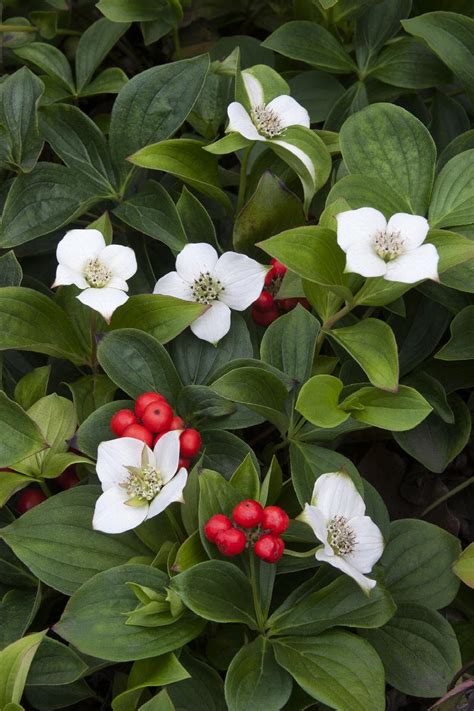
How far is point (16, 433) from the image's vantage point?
1.71 meters

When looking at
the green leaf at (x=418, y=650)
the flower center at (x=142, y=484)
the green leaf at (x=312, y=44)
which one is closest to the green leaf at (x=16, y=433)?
the flower center at (x=142, y=484)

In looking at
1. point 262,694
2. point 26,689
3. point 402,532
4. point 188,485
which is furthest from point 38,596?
point 402,532

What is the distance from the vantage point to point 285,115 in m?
2.03

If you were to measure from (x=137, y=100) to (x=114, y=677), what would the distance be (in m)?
1.38

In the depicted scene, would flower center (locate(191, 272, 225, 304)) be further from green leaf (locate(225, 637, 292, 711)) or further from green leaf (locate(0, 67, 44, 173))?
green leaf (locate(225, 637, 292, 711))

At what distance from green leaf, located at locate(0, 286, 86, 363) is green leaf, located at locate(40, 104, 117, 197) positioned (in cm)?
43

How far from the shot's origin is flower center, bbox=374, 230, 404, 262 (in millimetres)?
1635

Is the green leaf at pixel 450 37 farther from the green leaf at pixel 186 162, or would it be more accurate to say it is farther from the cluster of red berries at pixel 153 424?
the cluster of red berries at pixel 153 424

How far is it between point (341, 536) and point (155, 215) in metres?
0.89

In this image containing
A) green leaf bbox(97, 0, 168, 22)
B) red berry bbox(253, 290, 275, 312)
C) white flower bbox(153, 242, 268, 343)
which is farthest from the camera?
green leaf bbox(97, 0, 168, 22)

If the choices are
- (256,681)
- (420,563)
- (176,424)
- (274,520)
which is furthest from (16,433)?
(420,563)

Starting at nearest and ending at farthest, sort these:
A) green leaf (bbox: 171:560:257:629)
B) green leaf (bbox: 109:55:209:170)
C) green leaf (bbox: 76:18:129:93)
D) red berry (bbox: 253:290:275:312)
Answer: green leaf (bbox: 171:560:257:629) → red berry (bbox: 253:290:275:312) → green leaf (bbox: 109:55:209:170) → green leaf (bbox: 76:18:129:93)

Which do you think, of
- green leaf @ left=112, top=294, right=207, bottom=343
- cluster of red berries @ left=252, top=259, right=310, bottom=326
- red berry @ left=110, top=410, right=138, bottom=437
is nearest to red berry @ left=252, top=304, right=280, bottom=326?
cluster of red berries @ left=252, top=259, right=310, bottom=326

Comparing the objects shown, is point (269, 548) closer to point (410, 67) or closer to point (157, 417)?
point (157, 417)
